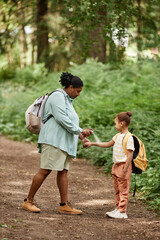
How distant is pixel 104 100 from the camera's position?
1204 cm

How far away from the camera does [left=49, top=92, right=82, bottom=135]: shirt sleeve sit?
4691mm

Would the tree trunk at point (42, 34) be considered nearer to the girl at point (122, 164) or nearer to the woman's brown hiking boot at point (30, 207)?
the girl at point (122, 164)

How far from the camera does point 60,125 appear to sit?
478 centimetres

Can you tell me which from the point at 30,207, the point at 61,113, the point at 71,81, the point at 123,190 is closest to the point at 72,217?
the point at 30,207

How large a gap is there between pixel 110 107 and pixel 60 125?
6.40 metres

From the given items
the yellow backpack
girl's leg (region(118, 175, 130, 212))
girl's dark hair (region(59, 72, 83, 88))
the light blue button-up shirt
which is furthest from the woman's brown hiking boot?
girl's dark hair (region(59, 72, 83, 88))

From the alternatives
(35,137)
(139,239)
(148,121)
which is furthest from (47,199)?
(35,137)

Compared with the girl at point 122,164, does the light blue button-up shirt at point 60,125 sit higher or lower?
higher

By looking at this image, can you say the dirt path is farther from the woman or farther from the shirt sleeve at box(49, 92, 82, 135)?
the shirt sleeve at box(49, 92, 82, 135)

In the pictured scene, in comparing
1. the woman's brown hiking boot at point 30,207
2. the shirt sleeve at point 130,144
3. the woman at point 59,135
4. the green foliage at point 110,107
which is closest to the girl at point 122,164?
the shirt sleeve at point 130,144

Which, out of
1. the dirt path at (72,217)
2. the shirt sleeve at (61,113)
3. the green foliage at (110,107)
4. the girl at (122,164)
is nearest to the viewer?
the dirt path at (72,217)

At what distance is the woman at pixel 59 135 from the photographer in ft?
15.5

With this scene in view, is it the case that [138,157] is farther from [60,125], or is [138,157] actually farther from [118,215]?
[60,125]

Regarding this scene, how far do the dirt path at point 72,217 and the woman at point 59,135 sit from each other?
43 centimetres
